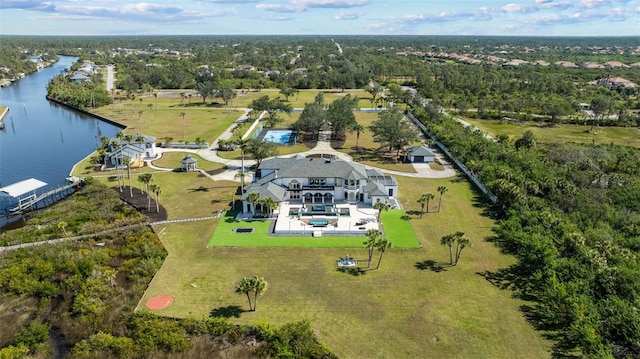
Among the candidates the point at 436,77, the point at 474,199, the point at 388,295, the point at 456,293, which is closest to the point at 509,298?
the point at 456,293

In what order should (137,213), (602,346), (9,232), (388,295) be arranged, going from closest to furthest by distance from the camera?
(602,346) → (388,295) → (9,232) → (137,213)

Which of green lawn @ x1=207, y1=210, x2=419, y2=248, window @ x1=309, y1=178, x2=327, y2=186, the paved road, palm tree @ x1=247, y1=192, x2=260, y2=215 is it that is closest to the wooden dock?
the paved road

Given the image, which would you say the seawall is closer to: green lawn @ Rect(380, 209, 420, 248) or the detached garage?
→ the detached garage

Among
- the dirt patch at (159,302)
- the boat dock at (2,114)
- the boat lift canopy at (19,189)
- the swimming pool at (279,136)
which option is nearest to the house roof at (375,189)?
the dirt patch at (159,302)

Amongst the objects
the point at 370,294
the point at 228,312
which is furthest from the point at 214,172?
the point at 370,294

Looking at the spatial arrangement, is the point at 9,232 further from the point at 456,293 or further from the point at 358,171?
the point at 456,293

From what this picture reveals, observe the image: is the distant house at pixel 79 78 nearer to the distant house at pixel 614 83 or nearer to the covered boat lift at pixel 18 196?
the covered boat lift at pixel 18 196
